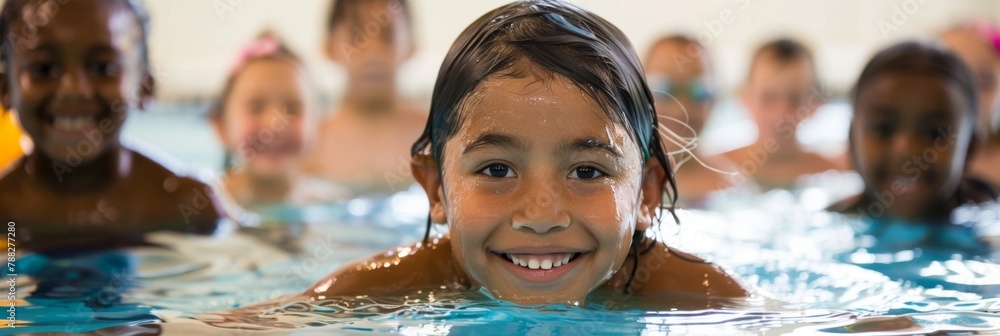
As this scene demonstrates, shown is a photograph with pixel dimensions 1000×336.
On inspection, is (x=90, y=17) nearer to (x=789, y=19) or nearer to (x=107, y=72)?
(x=107, y=72)

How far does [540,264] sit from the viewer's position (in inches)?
93.4

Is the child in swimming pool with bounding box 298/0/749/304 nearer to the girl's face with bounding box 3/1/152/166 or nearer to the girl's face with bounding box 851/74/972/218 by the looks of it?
the girl's face with bounding box 3/1/152/166

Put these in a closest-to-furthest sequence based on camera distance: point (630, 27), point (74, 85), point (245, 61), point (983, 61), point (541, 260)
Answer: point (541, 260) < point (74, 85) < point (245, 61) < point (983, 61) < point (630, 27)

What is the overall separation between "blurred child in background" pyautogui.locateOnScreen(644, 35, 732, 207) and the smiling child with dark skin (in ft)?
4.48

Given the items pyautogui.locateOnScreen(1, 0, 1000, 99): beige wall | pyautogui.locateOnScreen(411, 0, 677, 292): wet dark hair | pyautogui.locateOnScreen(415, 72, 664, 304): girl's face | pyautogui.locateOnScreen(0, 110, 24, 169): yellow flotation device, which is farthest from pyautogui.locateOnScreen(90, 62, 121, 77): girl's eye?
pyautogui.locateOnScreen(1, 0, 1000, 99): beige wall

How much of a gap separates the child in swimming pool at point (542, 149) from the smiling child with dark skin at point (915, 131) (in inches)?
66.2

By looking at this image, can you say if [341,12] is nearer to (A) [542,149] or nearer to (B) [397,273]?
(B) [397,273]

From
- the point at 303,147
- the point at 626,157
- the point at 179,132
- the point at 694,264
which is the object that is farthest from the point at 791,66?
the point at 179,132

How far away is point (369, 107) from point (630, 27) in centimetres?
594

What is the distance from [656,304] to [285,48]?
370cm

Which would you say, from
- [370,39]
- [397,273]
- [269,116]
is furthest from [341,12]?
[397,273]

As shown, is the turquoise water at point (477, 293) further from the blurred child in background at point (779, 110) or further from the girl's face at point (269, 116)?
the blurred child in background at point (779, 110)

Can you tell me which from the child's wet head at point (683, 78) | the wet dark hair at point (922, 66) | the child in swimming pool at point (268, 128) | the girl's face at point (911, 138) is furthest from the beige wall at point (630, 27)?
the girl's face at point (911, 138)

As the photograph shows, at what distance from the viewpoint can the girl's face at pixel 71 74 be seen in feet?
11.2
